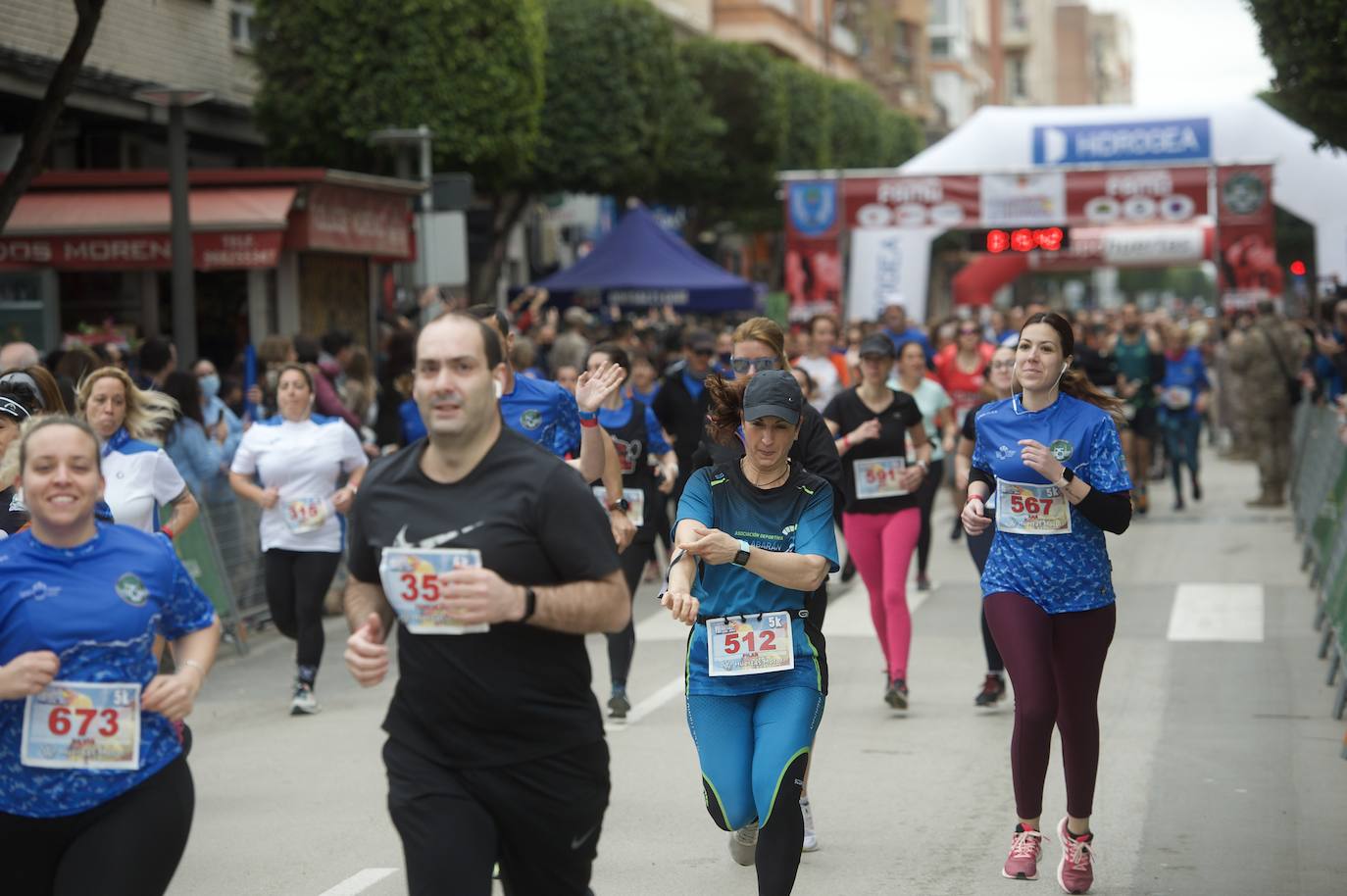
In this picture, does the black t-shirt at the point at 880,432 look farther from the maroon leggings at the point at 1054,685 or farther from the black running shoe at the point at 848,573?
the black running shoe at the point at 848,573

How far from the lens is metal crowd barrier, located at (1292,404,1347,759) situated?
1065cm

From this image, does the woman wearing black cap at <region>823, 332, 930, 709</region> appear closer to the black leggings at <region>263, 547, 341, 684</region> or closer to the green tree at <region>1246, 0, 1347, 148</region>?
the black leggings at <region>263, 547, 341, 684</region>

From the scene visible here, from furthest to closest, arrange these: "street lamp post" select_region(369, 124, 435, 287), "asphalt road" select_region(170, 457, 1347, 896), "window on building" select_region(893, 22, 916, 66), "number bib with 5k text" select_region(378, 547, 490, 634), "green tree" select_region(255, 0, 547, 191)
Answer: "window on building" select_region(893, 22, 916, 66) < "green tree" select_region(255, 0, 547, 191) < "street lamp post" select_region(369, 124, 435, 287) < "asphalt road" select_region(170, 457, 1347, 896) < "number bib with 5k text" select_region(378, 547, 490, 634)

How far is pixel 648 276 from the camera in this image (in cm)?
2802

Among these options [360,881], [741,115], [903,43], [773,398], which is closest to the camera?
[773,398]

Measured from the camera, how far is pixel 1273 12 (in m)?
12.5

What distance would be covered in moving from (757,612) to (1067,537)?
129cm

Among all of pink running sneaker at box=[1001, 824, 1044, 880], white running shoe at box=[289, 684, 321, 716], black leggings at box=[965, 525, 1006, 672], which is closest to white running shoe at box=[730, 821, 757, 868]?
pink running sneaker at box=[1001, 824, 1044, 880]

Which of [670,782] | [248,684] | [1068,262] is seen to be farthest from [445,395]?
[1068,262]

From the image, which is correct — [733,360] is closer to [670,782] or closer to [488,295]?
[670,782]

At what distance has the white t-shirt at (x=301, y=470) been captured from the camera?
33.7 feet

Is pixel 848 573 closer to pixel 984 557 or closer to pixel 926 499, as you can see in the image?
pixel 926 499

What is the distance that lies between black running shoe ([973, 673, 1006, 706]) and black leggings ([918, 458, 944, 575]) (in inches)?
75.1

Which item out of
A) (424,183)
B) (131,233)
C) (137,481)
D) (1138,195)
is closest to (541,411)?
(137,481)
